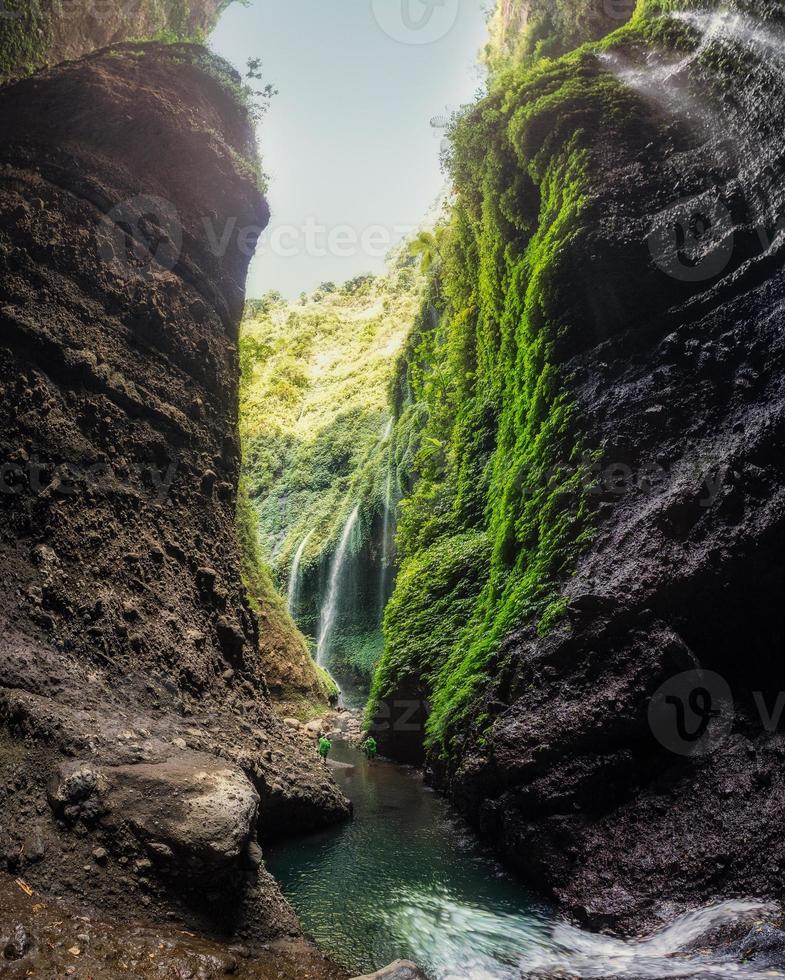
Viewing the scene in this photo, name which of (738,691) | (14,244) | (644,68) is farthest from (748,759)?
(644,68)

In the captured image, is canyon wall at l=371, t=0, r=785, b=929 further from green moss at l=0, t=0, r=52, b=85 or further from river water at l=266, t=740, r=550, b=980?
green moss at l=0, t=0, r=52, b=85

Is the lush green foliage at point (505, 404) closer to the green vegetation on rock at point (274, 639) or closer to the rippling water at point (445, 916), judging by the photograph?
the rippling water at point (445, 916)

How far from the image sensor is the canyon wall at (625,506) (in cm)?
479

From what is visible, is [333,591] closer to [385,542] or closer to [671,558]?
[385,542]

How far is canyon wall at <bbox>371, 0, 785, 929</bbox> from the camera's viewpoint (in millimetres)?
4789

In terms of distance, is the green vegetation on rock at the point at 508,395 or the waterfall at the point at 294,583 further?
the waterfall at the point at 294,583

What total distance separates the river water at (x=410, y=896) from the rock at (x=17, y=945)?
196cm

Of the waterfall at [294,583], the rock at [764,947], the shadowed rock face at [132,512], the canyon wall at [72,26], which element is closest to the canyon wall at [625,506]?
the rock at [764,947]

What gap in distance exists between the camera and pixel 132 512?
551cm

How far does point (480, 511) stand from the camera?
10.0m

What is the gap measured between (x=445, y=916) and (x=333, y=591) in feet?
50.6

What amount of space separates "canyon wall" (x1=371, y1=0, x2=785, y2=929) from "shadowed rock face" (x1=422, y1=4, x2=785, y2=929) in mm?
22

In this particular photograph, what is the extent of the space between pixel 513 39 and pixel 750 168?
36.3 ft

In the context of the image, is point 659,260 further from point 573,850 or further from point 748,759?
point 573,850
